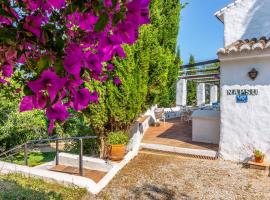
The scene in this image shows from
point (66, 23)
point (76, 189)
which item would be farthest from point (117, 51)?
point (76, 189)

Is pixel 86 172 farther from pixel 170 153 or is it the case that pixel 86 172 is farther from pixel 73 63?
pixel 73 63

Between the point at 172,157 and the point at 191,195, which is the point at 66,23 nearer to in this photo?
the point at 191,195

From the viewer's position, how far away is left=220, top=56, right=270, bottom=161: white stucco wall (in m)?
9.66

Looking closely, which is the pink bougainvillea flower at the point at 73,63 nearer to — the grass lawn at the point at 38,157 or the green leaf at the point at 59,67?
the green leaf at the point at 59,67

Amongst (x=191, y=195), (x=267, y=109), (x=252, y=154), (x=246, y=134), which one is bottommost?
(x=191, y=195)

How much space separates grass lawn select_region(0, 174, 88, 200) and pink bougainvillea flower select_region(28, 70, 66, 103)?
5081 mm

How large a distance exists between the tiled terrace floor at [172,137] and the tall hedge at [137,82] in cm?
241

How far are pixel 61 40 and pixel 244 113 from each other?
9723 millimetres

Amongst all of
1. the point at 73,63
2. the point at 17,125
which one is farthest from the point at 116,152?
the point at 73,63

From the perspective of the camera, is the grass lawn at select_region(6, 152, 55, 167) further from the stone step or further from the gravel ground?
the gravel ground

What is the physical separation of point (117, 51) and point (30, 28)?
44cm

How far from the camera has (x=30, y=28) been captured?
136 centimetres

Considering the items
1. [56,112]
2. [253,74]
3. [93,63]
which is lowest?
[56,112]

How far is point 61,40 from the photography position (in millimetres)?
1306
